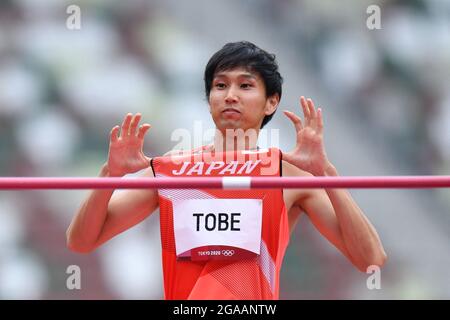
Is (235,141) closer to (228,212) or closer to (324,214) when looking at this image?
(228,212)

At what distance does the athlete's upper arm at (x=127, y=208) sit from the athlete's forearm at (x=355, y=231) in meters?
0.65

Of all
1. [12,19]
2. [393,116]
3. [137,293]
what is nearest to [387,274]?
[393,116]

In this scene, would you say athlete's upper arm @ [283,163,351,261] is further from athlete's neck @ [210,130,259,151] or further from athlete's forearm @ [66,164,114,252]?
athlete's forearm @ [66,164,114,252]

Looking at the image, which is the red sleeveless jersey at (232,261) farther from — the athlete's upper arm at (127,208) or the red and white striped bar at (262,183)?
the red and white striped bar at (262,183)

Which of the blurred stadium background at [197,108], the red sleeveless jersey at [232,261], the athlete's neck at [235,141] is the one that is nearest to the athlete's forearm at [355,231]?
the red sleeveless jersey at [232,261]

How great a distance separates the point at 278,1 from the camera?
7.03 metres

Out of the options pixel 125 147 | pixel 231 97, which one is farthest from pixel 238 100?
pixel 125 147

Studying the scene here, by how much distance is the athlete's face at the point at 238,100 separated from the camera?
3.05 m

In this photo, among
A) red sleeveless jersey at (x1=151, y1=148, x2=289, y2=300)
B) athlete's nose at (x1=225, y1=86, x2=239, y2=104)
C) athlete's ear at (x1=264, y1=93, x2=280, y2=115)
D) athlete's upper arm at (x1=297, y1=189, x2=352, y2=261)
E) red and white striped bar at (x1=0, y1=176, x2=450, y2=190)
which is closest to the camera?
red and white striped bar at (x1=0, y1=176, x2=450, y2=190)

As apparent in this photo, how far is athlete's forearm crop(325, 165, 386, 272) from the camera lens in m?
2.82

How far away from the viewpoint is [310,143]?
114 inches

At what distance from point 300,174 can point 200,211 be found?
1.32 ft

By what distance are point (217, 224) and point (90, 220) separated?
1.45 ft

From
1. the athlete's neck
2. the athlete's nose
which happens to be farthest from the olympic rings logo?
the athlete's nose
